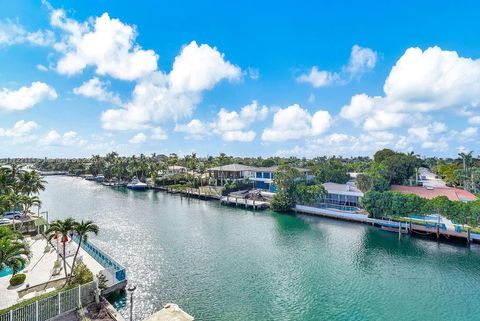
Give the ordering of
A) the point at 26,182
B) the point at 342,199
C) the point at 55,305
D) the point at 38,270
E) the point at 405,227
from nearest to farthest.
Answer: the point at 55,305
the point at 38,270
the point at 26,182
the point at 405,227
the point at 342,199

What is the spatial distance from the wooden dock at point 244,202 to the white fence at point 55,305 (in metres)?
45.5

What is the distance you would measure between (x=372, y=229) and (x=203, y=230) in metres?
27.2

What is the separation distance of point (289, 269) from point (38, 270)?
22579 mm

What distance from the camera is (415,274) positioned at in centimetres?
2897

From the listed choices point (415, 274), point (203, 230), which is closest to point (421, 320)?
point (415, 274)

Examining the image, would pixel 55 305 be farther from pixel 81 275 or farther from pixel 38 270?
pixel 38 270

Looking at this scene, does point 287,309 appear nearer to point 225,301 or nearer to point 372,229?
point 225,301

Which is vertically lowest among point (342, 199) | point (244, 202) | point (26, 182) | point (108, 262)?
point (244, 202)

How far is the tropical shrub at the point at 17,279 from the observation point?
20.0 metres

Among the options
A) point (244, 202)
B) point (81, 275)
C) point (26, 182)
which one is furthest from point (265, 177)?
point (81, 275)

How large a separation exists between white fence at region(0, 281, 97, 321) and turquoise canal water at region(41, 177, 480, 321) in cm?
349

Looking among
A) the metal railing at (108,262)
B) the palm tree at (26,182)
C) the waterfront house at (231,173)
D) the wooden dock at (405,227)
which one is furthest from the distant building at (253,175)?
the metal railing at (108,262)

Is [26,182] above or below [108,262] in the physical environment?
above

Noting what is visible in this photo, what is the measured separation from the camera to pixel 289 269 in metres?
29.6
